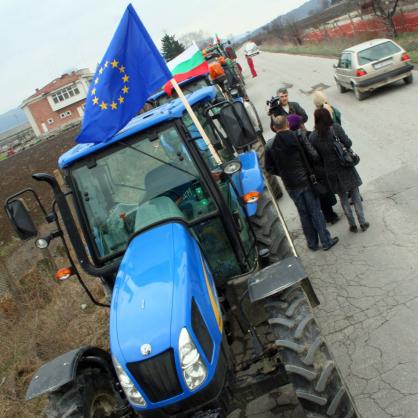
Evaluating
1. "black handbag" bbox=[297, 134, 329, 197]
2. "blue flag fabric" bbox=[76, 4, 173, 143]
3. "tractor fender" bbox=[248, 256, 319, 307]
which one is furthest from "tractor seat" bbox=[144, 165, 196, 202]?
"black handbag" bbox=[297, 134, 329, 197]

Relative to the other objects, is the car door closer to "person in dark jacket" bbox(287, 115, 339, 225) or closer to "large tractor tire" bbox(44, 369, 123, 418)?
"person in dark jacket" bbox(287, 115, 339, 225)

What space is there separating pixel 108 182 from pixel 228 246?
4.13 ft

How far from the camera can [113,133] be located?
4.68 metres

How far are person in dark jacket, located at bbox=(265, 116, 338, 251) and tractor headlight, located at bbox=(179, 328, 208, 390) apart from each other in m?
3.62

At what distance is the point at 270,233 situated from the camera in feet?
17.9

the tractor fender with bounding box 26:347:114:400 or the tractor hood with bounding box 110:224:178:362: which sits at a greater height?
the tractor hood with bounding box 110:224:178:362

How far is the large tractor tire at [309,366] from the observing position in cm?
362

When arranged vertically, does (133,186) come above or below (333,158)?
above

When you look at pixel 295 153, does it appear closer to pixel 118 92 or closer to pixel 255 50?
pixel 118 92

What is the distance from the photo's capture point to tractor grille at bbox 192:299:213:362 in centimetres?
354

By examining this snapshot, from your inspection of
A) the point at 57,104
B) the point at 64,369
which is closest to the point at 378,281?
the point at 64,369

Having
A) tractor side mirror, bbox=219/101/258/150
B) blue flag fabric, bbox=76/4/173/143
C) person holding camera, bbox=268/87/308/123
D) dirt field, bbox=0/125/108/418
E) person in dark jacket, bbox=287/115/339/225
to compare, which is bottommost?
dirt field, bbox=0/125/108/418

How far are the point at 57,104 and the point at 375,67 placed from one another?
77974 mm

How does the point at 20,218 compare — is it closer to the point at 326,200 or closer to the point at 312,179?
the point at 312,179
